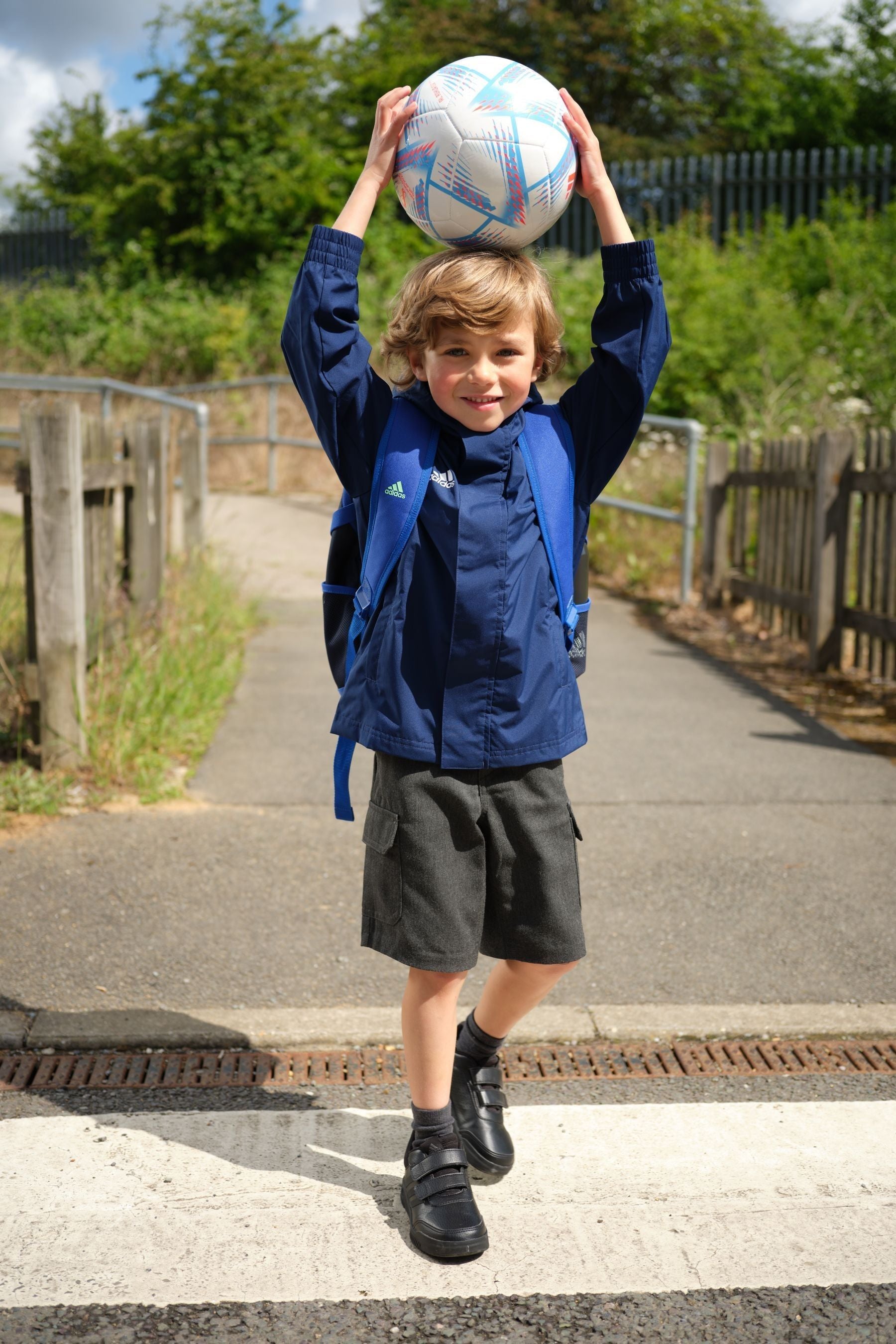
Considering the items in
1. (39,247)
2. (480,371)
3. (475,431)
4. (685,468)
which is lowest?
(685,468)

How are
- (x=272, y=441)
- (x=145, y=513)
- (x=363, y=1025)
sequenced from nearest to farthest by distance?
(x=363, y=1025)
(x=145, y=513)
(x=272, y=441)

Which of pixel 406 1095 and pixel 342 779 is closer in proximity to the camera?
pixel 342 779

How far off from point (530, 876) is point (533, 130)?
142cm

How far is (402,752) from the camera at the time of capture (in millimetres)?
2371

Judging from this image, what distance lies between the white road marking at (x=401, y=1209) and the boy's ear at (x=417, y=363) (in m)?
1.59

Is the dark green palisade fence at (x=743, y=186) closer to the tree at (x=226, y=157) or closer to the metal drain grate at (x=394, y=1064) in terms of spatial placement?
the tree at (x=226, y=157)

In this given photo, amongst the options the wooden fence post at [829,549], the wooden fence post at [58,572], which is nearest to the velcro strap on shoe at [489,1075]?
the wooden fence post at [58,572]

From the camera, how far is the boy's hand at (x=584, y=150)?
2545 mm

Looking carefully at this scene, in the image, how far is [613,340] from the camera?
249 cm

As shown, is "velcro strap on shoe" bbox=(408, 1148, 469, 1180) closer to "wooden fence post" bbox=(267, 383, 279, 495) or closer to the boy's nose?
the boy's nose

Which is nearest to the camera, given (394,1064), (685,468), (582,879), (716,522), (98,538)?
(394,1064)

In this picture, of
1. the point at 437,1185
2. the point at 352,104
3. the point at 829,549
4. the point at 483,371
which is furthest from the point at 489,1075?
the point at 352,104

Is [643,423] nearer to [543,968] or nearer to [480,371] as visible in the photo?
[480,371]

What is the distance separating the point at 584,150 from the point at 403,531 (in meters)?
0.87
